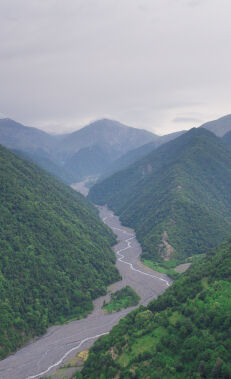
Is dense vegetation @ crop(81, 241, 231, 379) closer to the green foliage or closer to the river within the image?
the river

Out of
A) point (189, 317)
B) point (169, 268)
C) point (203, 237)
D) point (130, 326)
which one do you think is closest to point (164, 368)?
point (189, 317)

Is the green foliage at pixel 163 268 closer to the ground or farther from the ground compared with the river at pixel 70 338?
farther from the ground

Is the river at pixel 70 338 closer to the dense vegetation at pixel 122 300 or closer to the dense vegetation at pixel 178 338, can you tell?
the dense vegetation at pixel 122 300

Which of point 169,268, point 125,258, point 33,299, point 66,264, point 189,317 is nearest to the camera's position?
point 189,317

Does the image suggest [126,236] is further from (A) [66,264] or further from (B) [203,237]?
(A) [66,264]

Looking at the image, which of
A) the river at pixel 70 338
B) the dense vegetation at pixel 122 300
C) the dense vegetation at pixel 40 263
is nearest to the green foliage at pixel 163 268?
the river at pixel 70 338
